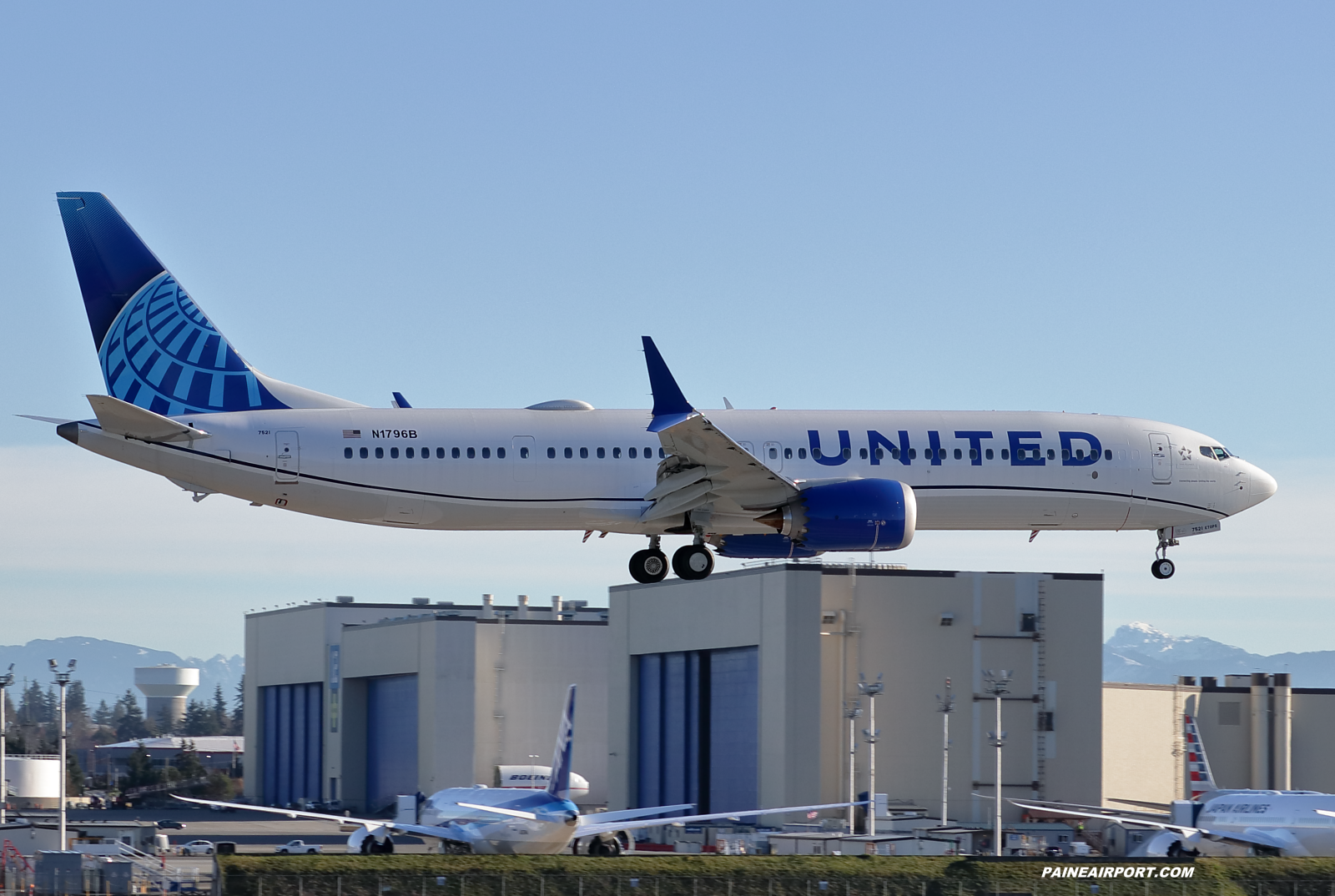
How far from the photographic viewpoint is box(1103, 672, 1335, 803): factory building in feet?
236

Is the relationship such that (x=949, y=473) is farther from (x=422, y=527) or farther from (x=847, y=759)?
(x=847, y=759)

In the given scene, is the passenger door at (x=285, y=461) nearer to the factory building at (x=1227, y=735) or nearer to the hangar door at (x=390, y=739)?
the factory building at (x=1227, y=735)

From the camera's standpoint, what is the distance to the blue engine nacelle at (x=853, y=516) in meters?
41.1

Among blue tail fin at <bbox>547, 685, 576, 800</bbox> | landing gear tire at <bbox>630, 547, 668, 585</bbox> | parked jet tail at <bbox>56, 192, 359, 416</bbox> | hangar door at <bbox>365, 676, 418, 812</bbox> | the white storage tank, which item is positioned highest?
parked jet tail at <bbox>56, 192, 359, 416</bbox>

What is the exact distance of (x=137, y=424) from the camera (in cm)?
3953

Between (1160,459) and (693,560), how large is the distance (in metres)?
13.1

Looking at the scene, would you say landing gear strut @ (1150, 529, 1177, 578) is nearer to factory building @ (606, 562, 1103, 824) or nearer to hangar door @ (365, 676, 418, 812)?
factory building @ (606, 562, 1103, 824)

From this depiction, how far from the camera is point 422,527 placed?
140ft

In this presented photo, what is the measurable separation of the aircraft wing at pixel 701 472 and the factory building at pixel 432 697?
53865 mm

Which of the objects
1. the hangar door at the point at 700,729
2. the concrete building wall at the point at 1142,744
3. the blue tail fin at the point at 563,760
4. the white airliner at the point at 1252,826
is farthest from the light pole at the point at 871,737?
the concrete building wall at the point at 1142,744

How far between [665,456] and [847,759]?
28487 millimetres

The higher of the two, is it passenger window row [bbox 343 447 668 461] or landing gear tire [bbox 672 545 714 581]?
passenger window row [bbox 343 447 668 461]

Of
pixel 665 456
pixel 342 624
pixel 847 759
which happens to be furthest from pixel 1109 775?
pixel 342 624

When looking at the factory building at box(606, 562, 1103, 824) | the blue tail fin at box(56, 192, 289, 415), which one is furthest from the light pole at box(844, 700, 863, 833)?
the blue tail fin at box(56, 192, 289, 415)
